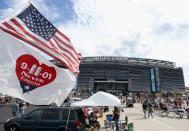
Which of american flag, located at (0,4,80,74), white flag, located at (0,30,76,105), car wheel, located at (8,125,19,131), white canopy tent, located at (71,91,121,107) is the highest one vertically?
american flag, located at (0,4,80,74)

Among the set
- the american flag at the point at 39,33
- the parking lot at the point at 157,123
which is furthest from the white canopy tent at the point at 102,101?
the american flag at the point at 39,33

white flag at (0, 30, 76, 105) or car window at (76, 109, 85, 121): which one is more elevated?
white flag at (0, 30, 76, 105)

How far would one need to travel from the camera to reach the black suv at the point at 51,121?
535 inches

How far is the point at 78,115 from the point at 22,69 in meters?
7.79

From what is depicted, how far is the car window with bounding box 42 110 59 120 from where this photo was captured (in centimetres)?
1395

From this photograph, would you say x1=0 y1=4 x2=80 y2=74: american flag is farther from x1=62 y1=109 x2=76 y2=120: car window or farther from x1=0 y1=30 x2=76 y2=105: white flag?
x1=62 y1=109 x2=76 y2=120: car window

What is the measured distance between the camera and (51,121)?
13891mm

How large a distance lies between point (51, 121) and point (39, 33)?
7506 millimetres

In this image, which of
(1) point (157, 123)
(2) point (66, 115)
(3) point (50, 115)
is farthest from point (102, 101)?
(1) point (157, 123)

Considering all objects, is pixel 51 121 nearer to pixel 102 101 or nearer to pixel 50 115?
pixel 50 115

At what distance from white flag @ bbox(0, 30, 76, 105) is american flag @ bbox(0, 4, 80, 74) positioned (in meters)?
0.20

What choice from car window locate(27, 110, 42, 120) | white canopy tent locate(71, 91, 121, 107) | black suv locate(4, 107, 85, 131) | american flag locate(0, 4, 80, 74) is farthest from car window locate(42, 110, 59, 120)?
american flag locate(0, 4, 80, 74)

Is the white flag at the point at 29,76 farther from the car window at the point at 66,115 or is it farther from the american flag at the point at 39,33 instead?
the car window at the point at 66,115

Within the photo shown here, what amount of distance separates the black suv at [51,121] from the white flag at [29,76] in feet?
Answer: 22.4
